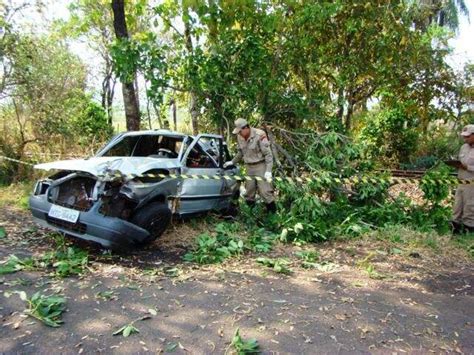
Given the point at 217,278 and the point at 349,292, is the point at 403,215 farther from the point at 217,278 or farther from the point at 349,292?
the point at 217,278

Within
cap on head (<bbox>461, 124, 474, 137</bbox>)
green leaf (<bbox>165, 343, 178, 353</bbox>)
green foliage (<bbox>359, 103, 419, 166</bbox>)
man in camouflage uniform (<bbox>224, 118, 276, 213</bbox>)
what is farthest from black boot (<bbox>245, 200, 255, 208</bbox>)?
green foliage (<bbox>359, 103, 419, 166</bbox>)

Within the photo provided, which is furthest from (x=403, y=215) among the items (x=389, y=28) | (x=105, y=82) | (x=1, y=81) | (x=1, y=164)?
(x=105, y=82)

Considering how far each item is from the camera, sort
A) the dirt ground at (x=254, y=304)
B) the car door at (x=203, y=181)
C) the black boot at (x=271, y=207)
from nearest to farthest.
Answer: the dirt ground at (x=254, y=304), the car door at (x=203, y=181), the black boot at (x=271, y=207)

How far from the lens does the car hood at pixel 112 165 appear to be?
5.09 m

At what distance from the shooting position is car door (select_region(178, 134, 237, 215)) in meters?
6.33

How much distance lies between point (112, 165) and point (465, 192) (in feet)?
17.6

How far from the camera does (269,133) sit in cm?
831

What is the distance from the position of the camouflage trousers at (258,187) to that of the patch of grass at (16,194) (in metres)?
4.04

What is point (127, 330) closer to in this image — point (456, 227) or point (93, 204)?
point (93, 204)

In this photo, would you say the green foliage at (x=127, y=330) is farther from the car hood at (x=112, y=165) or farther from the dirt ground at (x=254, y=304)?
the car hood at (x=112, y=165)

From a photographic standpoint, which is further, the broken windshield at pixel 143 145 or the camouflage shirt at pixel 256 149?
the camouflage shirt at pixel 256 149

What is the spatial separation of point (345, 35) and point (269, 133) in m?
2.73

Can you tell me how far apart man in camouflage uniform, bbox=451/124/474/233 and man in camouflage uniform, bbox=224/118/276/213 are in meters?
2.96

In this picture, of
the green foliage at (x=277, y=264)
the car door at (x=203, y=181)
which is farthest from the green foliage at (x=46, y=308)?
the car door at (x=203, y=181)
